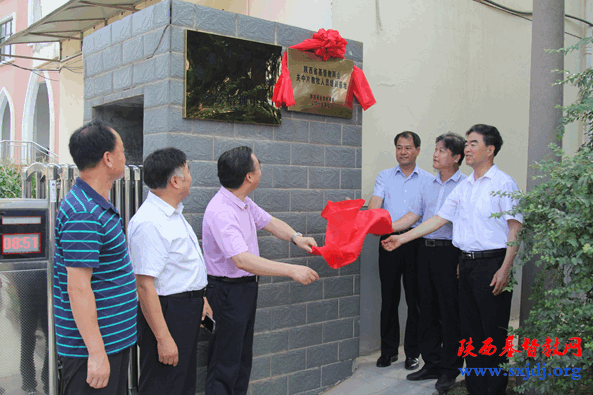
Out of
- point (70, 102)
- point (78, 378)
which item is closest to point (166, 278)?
point (78, 378)

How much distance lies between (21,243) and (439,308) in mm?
2941

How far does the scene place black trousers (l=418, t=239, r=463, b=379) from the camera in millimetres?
3676

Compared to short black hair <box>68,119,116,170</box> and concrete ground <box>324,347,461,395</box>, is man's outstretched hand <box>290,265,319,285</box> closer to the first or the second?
short black hair <box>68,119,116,170</box>

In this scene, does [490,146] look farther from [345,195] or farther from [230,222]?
[230,222]

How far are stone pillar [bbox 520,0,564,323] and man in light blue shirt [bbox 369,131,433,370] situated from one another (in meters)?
0.96

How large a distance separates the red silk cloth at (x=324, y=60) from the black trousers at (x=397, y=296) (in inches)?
49.6

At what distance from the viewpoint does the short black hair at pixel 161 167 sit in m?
2.39

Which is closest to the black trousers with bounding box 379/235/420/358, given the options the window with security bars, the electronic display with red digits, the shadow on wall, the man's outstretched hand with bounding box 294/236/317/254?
the man's outstretched hand with bounding box 294/236/317/254

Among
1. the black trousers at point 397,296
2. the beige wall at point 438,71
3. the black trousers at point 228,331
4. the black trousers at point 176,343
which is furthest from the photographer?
the beige wall at point 438,71

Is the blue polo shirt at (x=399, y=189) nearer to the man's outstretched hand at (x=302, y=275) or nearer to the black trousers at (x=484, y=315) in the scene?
the black trousers at (x=484, y=315)

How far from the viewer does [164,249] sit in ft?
7.54

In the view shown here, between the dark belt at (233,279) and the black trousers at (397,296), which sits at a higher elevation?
the dark belt at (233,279)

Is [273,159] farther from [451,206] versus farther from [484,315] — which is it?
[484,315]

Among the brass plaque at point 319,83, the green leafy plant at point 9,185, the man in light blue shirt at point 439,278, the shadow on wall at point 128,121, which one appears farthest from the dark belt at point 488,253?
the green leafy plant at point 9,185
